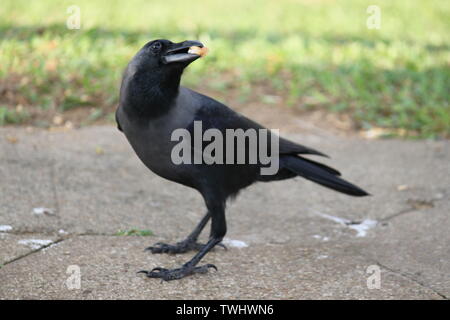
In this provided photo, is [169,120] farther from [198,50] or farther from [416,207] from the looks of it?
[416,207]

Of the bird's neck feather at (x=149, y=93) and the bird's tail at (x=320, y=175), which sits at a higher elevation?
the bird's neck feather at (x=149, y=93)

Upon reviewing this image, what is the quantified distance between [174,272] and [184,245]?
44 centimetres

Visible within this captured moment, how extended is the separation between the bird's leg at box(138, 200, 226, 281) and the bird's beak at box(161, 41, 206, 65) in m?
0.82

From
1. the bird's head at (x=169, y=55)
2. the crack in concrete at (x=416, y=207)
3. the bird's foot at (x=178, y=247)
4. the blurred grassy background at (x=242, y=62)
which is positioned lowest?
the crack in concrete at (x=416, y=207)

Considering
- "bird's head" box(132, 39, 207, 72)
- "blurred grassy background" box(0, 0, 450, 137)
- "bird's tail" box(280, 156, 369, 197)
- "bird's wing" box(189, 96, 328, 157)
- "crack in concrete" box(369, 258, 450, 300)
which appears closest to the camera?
"crack in concrete" box(369, 258, 450, 300)

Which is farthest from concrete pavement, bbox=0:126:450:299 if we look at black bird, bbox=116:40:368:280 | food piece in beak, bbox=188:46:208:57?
food piece in beak, bbox=188:46:208:57

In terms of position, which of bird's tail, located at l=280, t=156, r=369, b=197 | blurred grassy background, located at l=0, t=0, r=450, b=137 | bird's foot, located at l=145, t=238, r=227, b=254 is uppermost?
blurred grassy background, located at l=0, t=0, r=450, b=137

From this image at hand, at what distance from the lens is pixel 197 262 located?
11.2 feet

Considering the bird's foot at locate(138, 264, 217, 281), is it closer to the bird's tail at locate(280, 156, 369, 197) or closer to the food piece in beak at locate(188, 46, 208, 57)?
the bird's tail at locate(280, 156, 369, 197)

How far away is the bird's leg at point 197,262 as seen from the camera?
324cm

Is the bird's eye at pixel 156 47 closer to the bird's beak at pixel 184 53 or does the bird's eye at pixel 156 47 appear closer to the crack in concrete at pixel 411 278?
the bird's beak at pixel 184 53

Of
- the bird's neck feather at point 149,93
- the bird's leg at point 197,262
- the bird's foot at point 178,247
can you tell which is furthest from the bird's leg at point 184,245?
the bird's neck feather at point 149,93

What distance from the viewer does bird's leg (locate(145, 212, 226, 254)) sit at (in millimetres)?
3602

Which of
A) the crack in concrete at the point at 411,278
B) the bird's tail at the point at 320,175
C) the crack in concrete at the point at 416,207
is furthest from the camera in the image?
the crack in concrete at the point at 416,207
